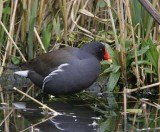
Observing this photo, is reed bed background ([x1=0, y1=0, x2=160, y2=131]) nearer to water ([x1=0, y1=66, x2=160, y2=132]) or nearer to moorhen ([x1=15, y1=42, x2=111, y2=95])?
water ([x1=0, y1=66, x2=160, y2=132])

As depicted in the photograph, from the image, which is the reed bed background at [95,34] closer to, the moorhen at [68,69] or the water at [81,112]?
the water at [81,112]

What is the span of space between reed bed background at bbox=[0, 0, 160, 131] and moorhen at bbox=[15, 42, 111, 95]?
0.21 meters

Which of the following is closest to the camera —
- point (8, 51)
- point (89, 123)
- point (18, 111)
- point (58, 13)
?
point (89, 123)

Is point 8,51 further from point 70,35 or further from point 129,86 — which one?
point 129,86

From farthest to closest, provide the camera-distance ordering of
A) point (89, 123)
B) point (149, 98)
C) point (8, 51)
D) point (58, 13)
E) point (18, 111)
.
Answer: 1. point (58, 13)
2. point (8, 51)
3. point (149, 98)
4. point (18, 111)
5. point (89, 123)

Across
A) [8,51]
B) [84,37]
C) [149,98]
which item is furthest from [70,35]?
[149,98]

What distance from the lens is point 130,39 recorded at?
655 centimetres

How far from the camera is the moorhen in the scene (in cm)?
622

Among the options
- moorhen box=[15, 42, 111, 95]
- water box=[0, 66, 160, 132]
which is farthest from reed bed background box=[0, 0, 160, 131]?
moorhen box=[15, 42, 111, 95]

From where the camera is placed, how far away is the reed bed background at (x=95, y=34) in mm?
6312

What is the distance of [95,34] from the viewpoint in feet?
23.7

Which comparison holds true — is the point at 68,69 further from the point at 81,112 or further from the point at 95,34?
the point at 95,34

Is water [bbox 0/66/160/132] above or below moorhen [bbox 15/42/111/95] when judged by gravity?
below

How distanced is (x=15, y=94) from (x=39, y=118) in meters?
1.02
